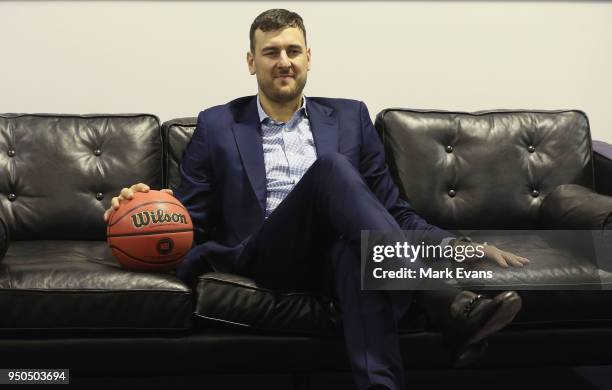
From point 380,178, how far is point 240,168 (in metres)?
0.50

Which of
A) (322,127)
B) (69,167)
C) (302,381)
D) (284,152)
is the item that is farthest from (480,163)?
(69,167)

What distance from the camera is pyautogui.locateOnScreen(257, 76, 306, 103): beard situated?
8.78ft

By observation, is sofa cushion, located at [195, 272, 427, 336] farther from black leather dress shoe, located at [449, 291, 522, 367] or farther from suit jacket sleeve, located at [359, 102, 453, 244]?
suit jacket sleeve, located at [359, 102, 453, 244]

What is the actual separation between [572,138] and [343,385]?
1.35 metres

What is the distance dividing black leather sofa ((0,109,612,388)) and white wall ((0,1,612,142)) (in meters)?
0.36

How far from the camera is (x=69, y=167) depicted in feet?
9.44

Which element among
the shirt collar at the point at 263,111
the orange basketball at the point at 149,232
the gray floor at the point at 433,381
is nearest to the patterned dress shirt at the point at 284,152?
the shirt collar at the point at 263,111

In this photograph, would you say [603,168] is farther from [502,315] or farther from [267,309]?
[267,309]

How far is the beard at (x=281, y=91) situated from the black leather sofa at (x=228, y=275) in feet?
1.39

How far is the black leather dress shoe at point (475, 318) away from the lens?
6.12 feet

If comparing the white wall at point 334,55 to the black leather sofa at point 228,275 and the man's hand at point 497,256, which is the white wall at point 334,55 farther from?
the man's hand at point 497,256

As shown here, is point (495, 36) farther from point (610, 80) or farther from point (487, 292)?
point (487, 292)

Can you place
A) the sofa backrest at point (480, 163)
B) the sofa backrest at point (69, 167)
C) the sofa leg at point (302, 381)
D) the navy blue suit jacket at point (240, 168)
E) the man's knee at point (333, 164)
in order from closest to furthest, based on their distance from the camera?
the man's knee at point (333, 164) < the sofa leg at point (302, 381) < the navy blue suit jacket at point (240, 168) < the sofa backrest at point (69, 167) < the sofa backrest at point (480, 163)

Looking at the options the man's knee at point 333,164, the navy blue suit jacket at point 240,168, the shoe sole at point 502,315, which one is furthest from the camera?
the navy blue suit jacket at point 240,168
